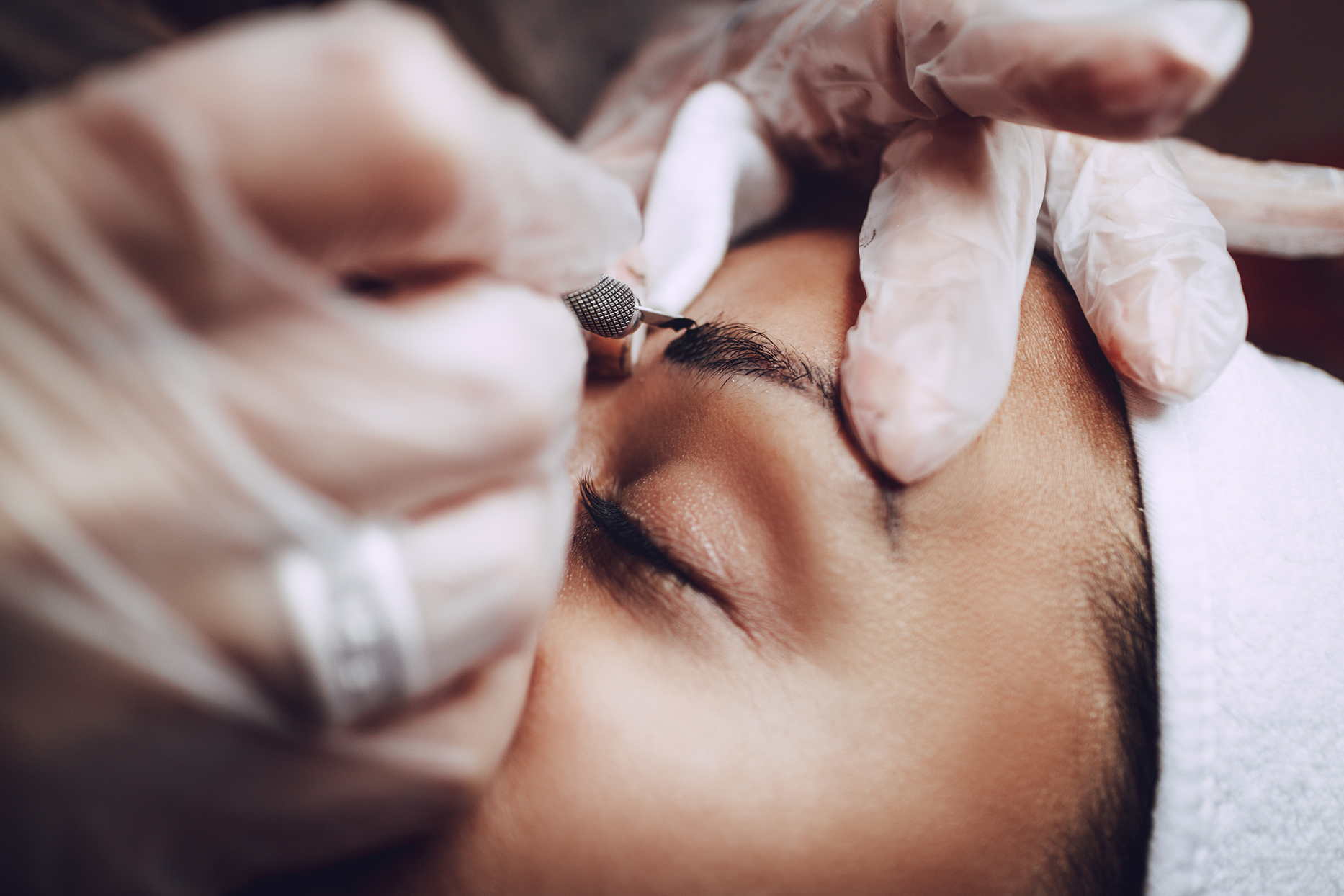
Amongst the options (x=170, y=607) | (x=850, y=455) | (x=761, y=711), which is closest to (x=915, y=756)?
(x=761, y=711)

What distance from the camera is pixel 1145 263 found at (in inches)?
31.3

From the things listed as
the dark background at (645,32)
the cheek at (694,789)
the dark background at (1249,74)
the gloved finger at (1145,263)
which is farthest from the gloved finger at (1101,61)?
the dark background at (645,32)

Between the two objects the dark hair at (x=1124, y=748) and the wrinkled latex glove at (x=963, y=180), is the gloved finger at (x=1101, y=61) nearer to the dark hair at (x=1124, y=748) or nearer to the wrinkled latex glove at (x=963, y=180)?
the wrinkled latex glove at (x=963, y=180)

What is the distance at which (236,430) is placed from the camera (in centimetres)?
42

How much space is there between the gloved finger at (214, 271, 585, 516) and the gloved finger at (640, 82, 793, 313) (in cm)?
45

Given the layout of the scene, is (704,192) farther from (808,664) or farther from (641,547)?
(808,664)

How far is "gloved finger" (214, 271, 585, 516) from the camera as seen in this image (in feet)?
1.41

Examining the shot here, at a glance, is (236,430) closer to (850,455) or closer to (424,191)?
(424,191)

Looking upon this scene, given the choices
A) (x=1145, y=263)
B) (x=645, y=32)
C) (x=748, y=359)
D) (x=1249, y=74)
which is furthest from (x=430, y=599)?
(x=1249, y=74)

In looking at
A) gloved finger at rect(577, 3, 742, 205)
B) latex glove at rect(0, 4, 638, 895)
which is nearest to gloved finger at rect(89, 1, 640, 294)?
latex glove at rect(0, 4, 638, 895)

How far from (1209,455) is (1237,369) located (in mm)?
177

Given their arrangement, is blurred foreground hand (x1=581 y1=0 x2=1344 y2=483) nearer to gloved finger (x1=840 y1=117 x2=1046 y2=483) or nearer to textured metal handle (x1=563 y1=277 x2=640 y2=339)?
gloved finger (x1=840 y1=117 x2=1046 y2=483)

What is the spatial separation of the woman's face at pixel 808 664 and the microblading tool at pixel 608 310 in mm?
106

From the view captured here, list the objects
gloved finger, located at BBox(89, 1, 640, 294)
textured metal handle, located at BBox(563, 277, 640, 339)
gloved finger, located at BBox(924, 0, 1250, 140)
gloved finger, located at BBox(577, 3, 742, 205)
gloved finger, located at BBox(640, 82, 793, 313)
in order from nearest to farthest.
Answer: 1. gloved finger, located at BBox(89, 1, 640, 294)
2. gloved finger, located at BBox(924, 0, 1250, 140)
3. textured metal handle, located at BBox(563, 277, 640, 339)
4. gloved finger, located at BBox(640, 82, 793, 313)
5. gloved finger, located at BBox(577, 3, 742, 205)
